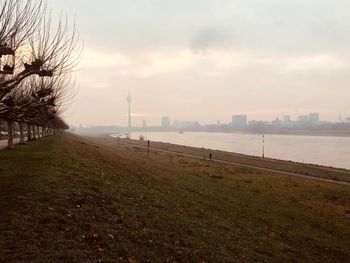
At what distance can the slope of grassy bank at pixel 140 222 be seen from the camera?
11500 mm

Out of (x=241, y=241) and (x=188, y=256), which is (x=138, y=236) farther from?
(x=241, y=241)

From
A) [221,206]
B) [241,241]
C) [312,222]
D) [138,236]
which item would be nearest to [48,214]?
[138,236]

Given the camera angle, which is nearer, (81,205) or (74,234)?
(74,234)

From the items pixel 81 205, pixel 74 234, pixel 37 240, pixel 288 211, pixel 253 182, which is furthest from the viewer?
pixel 253 182

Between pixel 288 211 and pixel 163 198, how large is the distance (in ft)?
36.3

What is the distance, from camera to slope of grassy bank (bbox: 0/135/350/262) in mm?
11500

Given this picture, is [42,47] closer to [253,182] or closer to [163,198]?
[163,198]

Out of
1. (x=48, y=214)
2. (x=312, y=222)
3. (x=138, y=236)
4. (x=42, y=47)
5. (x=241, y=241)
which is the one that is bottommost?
(x=312, y=222)

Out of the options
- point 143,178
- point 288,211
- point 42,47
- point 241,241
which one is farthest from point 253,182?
point 42,47

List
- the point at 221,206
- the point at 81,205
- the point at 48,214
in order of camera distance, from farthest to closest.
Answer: the point at 221,206 < the point at 81,205 < the point at 48,214

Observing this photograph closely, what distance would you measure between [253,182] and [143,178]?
17.9 metres

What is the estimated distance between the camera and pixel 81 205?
15.3 metres

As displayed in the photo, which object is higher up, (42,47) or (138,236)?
(42,47)

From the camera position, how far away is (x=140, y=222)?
49.9 ft
